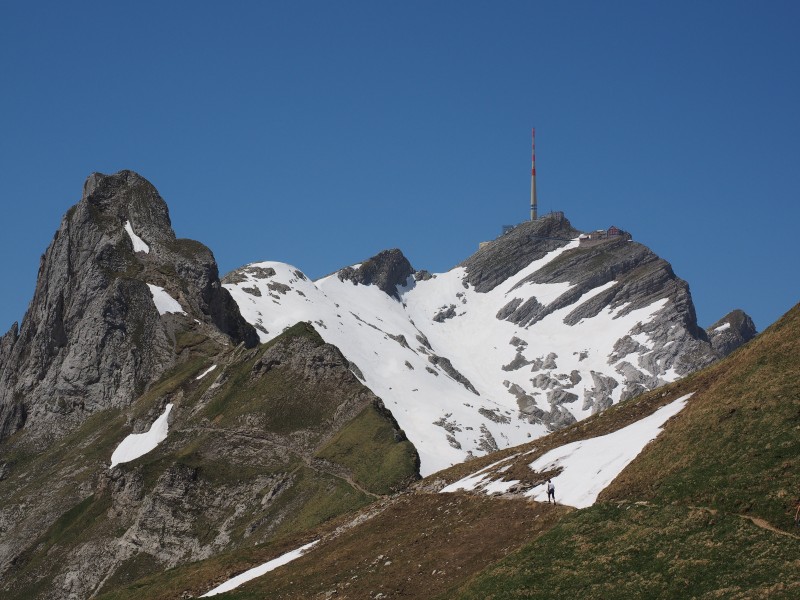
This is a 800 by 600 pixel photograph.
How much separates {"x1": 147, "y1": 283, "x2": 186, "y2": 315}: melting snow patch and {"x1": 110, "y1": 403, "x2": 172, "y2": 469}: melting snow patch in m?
24.7

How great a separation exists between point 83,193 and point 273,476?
317 feet

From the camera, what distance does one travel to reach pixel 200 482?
120 metres

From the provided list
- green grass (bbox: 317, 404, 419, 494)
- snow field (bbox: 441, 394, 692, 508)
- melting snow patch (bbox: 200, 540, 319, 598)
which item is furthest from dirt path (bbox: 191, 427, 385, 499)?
snow field (bbox: 441, 394, 692, 508)

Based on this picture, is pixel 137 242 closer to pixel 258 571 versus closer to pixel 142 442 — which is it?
pixel 142 442

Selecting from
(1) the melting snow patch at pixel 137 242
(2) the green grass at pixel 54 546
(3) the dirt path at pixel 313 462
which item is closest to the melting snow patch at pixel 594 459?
(3) the dirt path at pixel 313 462

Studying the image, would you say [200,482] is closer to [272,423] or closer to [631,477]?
[272,423]

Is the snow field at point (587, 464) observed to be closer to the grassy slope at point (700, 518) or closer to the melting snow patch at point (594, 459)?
the melting snow patch at point (594, 459)

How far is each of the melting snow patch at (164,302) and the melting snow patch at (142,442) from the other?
81.1 feet

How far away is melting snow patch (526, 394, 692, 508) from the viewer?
55.1 m

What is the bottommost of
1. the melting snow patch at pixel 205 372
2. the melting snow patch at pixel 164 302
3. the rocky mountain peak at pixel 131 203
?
the melting snow patch at pixel 205 372

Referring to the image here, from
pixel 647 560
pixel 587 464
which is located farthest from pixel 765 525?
pixel 587 464

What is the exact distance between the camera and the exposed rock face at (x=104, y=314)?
6324 inches

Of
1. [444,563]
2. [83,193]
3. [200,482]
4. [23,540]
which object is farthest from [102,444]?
[444,563]

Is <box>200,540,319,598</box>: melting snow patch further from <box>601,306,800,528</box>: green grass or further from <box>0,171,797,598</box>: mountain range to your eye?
<box>601,306,800,528</box>: green grass
